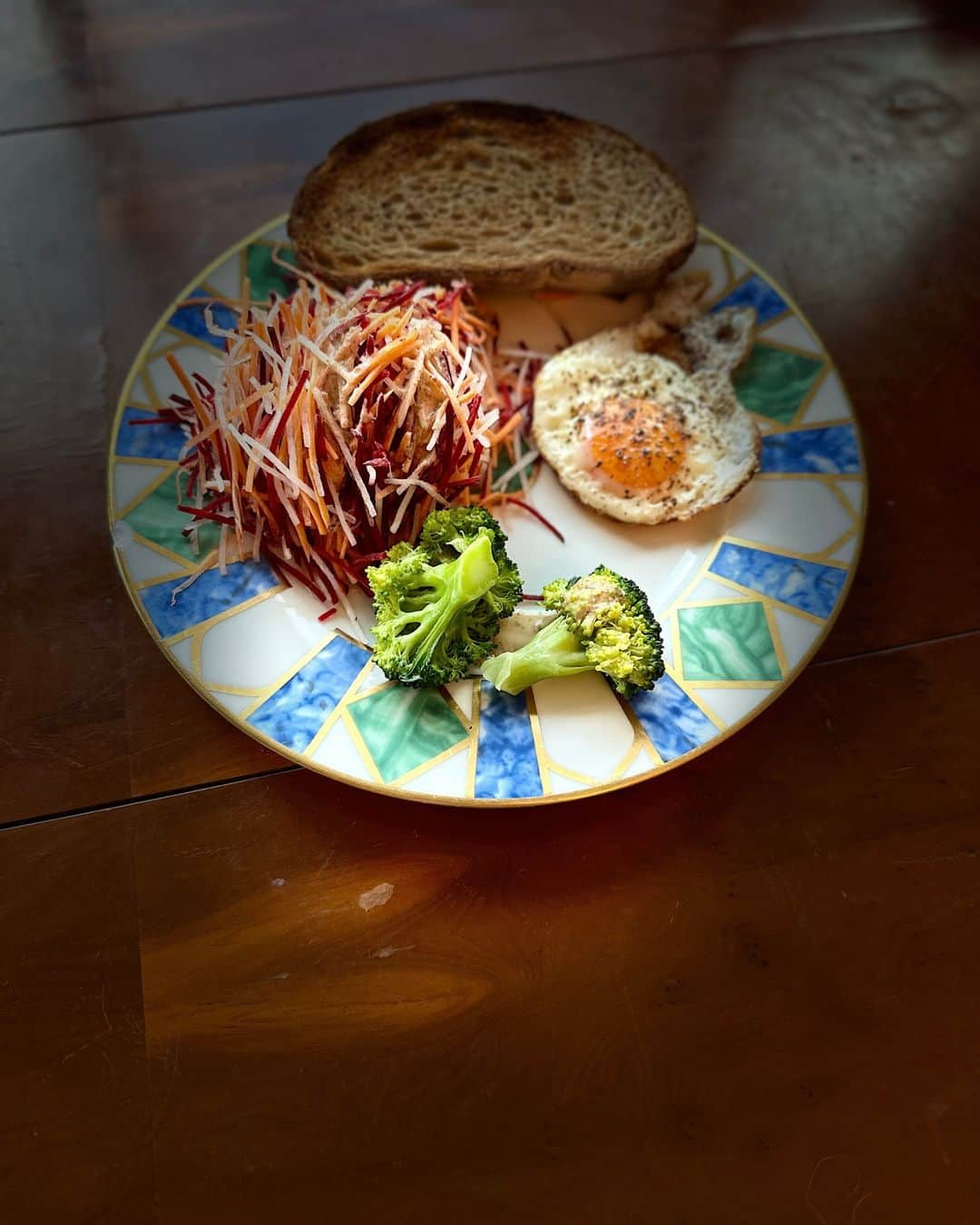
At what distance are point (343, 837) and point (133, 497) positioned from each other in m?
0.94

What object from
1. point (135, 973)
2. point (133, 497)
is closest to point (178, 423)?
point (133, 497)

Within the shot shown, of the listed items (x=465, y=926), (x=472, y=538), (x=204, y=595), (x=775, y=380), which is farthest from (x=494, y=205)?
(x=465, y=926)

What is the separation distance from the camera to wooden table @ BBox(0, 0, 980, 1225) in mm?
2055

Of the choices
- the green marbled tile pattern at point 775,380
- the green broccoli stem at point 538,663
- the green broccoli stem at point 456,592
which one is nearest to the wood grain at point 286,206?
the green marbled tile pattern at point 775,380

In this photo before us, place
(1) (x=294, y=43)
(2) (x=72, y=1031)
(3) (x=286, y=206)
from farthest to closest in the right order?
1. (1) (x=294, y=43)
2. (3) (x=286, y=206)
3. (2) (x=72, y=1031)

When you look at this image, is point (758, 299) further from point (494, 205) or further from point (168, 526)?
point (168, 526)

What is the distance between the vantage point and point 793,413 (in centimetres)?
267

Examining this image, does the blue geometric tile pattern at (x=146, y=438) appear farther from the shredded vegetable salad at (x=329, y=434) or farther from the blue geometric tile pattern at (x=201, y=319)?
the blue geometric tile pattern at (x=201, y=319)

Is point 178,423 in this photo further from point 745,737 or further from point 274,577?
point 745,737

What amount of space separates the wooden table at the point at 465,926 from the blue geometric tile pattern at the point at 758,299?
387mm

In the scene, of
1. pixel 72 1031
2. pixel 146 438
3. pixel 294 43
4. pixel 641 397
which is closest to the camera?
pixel 72 1031

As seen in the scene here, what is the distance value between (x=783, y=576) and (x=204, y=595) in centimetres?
134

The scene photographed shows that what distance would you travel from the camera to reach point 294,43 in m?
3.46

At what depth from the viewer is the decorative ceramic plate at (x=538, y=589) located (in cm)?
217
